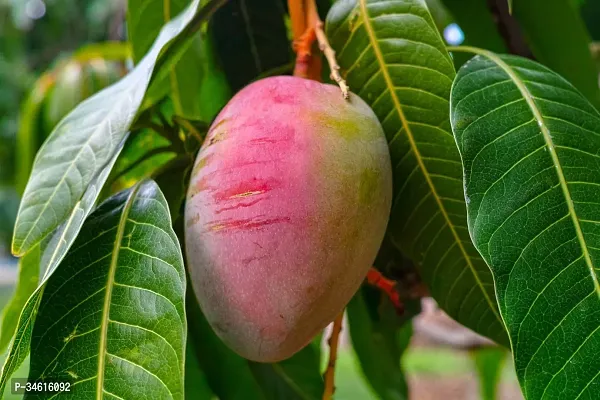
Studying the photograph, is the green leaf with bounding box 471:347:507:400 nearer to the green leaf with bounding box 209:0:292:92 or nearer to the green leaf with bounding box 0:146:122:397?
the green leaf with bounding box 209:0:292:92

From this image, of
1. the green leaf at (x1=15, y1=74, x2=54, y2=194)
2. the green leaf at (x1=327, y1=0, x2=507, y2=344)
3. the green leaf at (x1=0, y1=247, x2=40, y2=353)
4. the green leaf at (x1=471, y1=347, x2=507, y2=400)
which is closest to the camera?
the green leaf at (x1=327, y1=0, x2=507, y2=344)

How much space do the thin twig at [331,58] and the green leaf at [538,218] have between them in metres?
0.08

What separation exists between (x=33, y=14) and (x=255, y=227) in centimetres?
522

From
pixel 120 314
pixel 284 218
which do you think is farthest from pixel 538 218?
pixel 120 314

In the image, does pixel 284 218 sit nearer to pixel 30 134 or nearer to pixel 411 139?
pixel 411 139

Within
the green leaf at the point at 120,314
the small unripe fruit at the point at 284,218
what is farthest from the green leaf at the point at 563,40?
the green leaf at the point at 120,314

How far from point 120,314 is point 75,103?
3.21 ft

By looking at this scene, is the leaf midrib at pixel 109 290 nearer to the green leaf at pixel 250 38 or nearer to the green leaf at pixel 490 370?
the green leaf at pixel 250 38

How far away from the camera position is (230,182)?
0.43 metres

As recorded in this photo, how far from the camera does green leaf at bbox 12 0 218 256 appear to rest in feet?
1.48

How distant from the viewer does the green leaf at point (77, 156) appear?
0.45 meters

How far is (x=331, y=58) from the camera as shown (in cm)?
49

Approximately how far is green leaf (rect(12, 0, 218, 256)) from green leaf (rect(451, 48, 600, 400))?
231 mm

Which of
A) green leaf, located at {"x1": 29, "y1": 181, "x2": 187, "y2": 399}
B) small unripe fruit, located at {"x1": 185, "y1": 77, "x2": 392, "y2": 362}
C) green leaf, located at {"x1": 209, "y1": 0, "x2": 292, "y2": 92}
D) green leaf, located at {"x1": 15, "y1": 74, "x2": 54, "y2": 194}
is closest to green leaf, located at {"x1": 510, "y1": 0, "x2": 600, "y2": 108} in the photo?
green leaf, located at {"x1": 209, "y1": 0, "x2": 292, "y2": 92}
